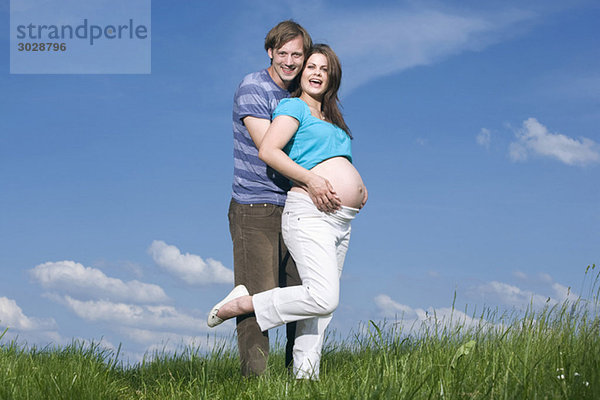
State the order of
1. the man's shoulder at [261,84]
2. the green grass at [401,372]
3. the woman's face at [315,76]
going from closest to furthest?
1. the green grass at [401,372]
2. the woman's face at [315,76]
3. the man's shoulder at [261,84]

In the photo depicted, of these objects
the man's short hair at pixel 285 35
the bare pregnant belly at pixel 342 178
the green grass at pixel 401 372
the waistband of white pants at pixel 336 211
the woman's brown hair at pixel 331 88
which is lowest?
the green grass at pixel 401 372

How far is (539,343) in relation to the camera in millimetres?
4582

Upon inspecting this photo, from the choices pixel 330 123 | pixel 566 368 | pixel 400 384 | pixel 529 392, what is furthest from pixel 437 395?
pixel 330 123

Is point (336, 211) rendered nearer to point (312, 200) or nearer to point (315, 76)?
point (312, 200)

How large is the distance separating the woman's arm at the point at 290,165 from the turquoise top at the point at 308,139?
3.7 inches

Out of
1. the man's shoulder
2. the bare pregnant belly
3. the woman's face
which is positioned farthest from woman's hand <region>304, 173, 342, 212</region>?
the man's shoulder

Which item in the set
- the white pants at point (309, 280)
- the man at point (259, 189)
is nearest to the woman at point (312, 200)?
the white pants at point (309, 280)

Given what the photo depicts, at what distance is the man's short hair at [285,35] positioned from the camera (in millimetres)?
4492

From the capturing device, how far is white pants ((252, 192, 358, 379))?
407cm

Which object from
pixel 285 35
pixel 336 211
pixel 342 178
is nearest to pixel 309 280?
pixel 336 211

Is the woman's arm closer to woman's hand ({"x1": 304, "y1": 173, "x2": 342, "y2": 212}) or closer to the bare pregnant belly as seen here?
woman's hand ({"x1": 304, "y1": 173, "x2": 342, "y2": 212})

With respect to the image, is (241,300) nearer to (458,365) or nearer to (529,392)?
(458,365)

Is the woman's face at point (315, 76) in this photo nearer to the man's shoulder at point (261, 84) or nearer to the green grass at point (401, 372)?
the man's shoulder at point (261, 84)

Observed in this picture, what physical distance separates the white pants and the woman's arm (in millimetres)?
89
